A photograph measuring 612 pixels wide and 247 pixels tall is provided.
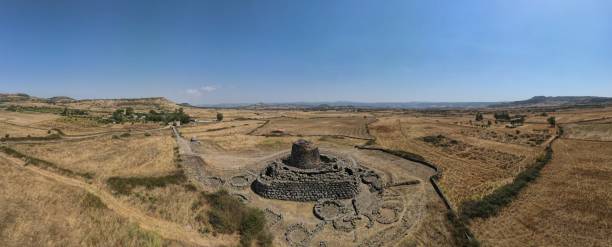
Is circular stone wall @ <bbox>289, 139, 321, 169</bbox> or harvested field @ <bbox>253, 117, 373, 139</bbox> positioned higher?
circular stone wall @ <bbox>289, 139, 321, 169</bbox>

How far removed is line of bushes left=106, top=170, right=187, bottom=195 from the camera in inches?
775

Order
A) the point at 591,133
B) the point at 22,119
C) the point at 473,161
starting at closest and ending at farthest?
the point at 473,161
the point at 591,133
the point at 22,119

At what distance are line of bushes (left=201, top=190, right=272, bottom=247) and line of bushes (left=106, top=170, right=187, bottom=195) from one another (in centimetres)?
664

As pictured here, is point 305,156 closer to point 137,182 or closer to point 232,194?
point 232,194

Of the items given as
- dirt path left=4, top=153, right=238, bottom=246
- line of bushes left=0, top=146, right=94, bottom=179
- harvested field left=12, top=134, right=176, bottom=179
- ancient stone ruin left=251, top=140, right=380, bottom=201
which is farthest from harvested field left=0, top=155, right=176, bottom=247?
ancient stone ruin left=251, top=140, right=380, bottom=201

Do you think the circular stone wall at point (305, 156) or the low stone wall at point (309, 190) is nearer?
the low stone wall at point (309, 190)

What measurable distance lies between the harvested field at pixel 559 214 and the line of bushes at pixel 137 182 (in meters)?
23.8

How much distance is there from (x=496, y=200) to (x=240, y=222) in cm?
1979

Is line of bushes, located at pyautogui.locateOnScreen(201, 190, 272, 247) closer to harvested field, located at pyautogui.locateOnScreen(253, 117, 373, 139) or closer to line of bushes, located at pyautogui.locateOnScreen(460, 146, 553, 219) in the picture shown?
line of bushes, located at pyautogui.locateOnScreen(460, 146, 553, 219)

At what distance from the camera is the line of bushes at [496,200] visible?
1805cm

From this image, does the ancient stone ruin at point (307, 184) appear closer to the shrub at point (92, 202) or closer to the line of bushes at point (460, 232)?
the line of bushes at point (460, 232)

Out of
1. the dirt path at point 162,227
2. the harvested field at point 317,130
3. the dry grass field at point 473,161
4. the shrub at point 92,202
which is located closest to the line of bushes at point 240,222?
the dirt path at point 162,227


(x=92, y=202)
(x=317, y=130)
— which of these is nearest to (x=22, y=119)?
(x=317, y=130)

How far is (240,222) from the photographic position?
15.5 meters
